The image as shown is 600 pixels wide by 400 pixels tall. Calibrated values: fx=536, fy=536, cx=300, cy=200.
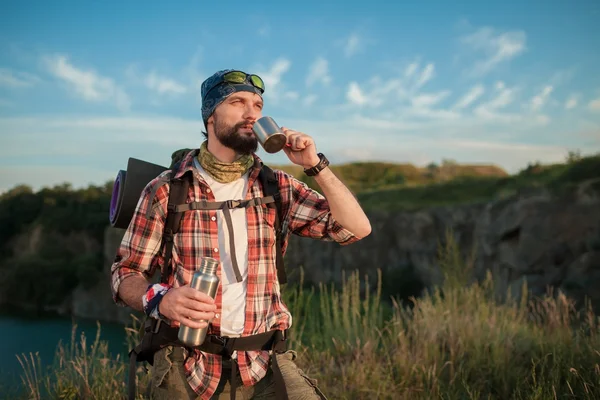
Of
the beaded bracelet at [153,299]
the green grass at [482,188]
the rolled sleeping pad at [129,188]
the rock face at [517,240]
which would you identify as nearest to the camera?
the beaded bracelet at [153,299]

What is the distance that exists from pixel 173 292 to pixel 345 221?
860mm

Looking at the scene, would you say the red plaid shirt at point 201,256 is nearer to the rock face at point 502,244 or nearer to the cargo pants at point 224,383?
the cargo pants at point 224,383

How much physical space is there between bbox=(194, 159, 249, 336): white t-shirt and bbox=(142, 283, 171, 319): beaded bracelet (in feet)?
0.96

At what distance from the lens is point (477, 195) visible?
2034cm

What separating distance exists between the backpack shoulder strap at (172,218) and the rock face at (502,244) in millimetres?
5934

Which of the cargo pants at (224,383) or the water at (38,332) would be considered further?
the water at (38,332)

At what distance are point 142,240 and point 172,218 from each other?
154mm

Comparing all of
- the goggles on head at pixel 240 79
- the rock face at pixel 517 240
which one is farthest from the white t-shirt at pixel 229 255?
the rock face at pixel 517 240

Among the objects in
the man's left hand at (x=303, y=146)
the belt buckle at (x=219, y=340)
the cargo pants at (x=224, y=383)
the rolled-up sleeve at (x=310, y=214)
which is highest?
the man's left hand at (x=303, y=146)

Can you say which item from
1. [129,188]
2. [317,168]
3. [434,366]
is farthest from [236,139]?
[434,366]

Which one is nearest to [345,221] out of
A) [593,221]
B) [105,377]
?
[105,377]

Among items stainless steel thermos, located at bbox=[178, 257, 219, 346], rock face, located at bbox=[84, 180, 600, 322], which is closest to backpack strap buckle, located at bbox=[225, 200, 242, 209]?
stainless steel thermos, located at bbox=[178, 257, 219, 346]

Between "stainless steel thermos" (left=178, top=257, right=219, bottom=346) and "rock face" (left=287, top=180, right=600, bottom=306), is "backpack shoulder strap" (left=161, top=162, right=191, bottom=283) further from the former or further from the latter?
"rock face" (left=287, top=180, right=600, bottom=306)

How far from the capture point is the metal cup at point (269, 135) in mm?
2125
